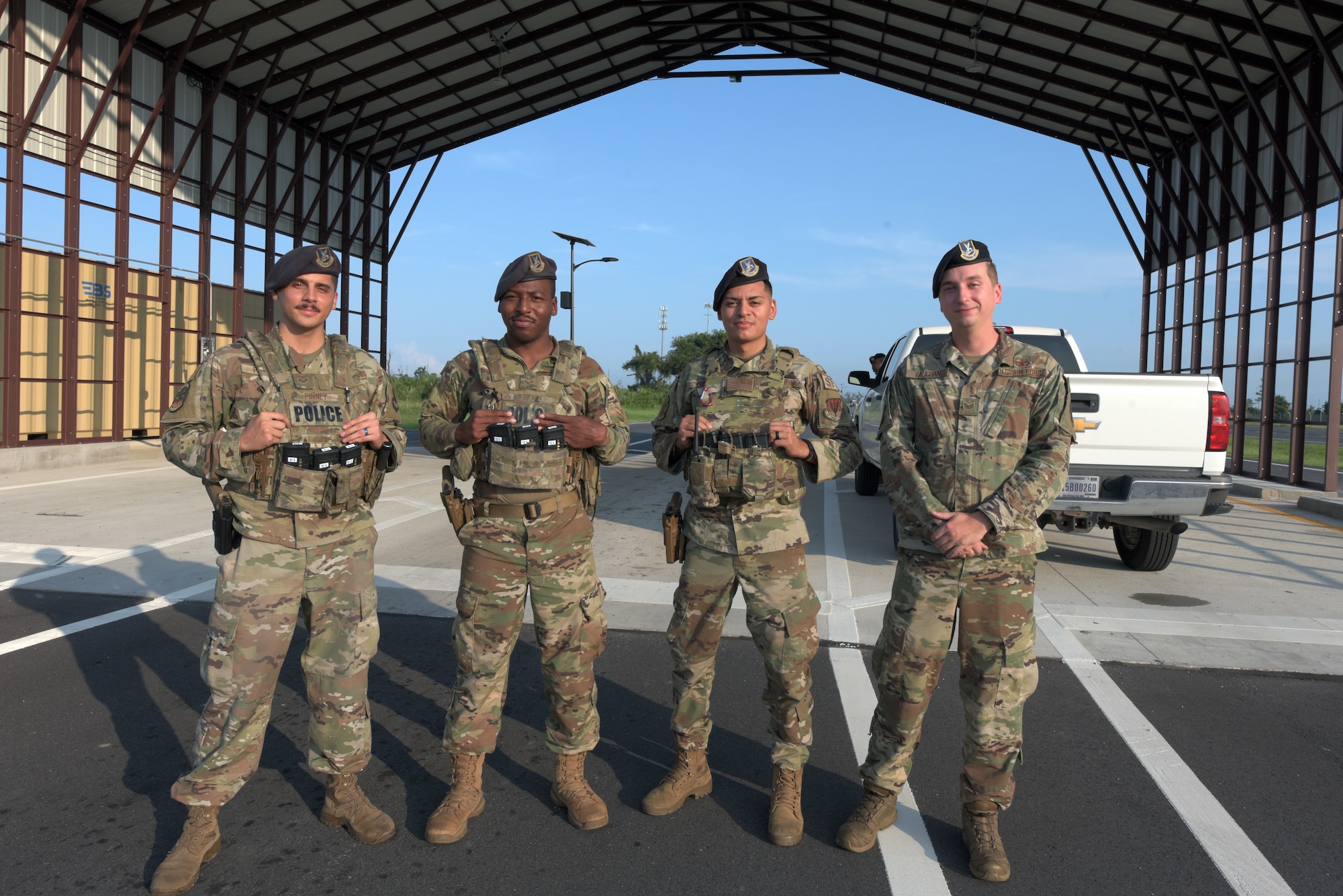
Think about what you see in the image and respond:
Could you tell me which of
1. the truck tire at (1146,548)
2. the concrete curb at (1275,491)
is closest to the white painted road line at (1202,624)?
the truck tire at (1146,548)

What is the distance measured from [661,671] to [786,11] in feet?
69.7

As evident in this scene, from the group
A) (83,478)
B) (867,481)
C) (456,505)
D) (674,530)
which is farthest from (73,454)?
(674,530)

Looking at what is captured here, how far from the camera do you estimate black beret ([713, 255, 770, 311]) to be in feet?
10.9

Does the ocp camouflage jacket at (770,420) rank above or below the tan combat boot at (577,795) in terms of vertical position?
above

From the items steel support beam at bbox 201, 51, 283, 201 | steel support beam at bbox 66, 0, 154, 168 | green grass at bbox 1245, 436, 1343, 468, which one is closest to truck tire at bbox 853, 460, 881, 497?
steel support beam at bbox 66, 0, 154, 168

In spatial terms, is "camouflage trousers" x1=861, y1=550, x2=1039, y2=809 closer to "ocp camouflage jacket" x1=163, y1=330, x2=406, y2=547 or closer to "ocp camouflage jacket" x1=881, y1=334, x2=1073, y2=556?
"ocp camouflage jacket" x1=881, y1=334, x2=1073, y2=556

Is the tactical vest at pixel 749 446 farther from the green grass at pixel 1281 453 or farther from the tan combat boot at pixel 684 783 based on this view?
the green grass at pixel 1281 453

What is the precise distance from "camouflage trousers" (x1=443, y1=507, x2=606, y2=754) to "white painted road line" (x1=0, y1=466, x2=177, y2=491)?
10902 millimetres

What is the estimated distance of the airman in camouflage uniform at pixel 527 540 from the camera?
3.16m

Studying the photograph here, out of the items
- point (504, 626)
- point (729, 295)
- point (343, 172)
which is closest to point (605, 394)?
point (729, 295)

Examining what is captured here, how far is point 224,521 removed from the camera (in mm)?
2879

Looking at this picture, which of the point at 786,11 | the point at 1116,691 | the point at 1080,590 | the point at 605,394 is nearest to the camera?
the point at 605,394

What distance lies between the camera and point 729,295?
3.32m

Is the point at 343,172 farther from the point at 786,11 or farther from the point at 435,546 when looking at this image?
the point at 435,546
